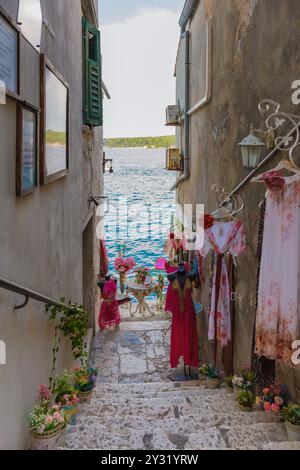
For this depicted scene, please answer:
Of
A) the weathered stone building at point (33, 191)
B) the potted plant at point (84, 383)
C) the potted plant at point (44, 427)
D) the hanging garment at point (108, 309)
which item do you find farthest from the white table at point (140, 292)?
the potted plant at point (44, 427)

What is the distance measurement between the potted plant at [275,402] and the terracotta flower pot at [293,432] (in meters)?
0.37

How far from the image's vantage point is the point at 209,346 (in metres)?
7.87

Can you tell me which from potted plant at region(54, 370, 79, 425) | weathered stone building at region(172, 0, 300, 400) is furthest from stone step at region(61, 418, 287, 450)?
weathered stone building at region(172, 0, 300, 400)

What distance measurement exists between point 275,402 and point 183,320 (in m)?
3.41

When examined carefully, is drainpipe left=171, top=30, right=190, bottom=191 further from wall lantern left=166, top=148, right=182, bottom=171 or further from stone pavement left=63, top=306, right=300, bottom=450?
stone pavement left=63, top=306, right=300, bottom=450

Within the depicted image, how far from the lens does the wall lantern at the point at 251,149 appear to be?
15.6ft

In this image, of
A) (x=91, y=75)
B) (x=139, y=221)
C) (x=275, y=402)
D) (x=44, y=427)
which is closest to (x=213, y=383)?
(x=275, y=402)

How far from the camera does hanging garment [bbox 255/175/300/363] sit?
3.73m

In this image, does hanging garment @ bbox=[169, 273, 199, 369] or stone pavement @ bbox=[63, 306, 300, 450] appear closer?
stone pavement @ bbox=[63, 306, 300, 450]

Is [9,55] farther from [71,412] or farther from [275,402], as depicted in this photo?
[275,402]

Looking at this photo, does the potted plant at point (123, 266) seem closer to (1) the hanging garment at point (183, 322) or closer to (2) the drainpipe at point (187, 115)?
(2) the drainpipe at point (187, 115)

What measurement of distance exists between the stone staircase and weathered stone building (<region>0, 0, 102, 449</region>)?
2.14 ft

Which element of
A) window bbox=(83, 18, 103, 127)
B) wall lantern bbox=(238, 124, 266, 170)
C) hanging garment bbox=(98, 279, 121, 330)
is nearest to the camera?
wall lantern bbox=(238, 124, 266, 170)
